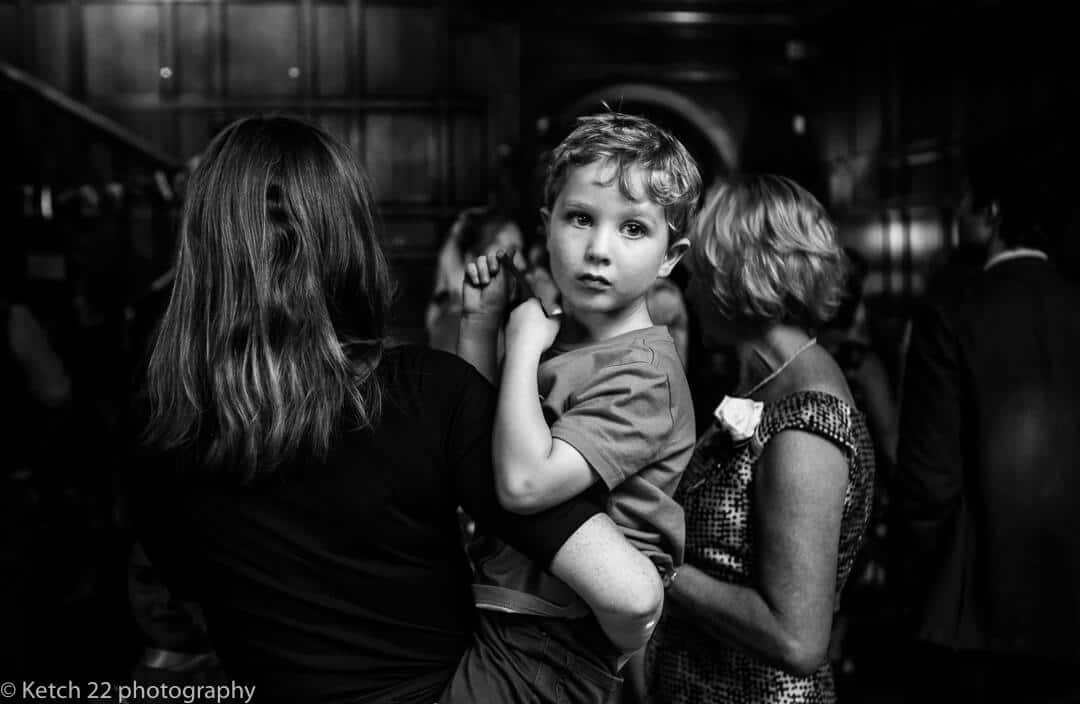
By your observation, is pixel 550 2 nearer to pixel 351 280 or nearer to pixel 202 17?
pixel 202 17

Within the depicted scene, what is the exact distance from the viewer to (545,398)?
54.9 inches

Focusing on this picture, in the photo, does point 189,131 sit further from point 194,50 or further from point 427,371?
point 427,371

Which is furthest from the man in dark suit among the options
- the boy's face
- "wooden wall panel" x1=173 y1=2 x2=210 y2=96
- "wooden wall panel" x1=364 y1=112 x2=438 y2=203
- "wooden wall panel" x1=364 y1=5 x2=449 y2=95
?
"wooden wall panel" x1=173 y1=2 x2=210 y2=96

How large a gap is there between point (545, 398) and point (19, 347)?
279 centimetres

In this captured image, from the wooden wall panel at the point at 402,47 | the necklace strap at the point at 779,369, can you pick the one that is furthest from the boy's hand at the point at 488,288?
the wooden wall panel at the point at 402,47

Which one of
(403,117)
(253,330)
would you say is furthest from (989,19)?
(253,330)

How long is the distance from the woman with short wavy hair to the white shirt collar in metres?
1.08

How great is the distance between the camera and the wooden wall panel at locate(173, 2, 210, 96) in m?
7.09

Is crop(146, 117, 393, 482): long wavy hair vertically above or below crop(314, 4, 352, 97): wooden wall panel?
below

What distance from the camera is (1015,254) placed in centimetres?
263

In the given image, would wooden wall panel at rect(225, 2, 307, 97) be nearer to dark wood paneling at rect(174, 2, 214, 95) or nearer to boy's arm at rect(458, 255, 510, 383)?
dark wood paneling at rect(174, 2, 214, 95)

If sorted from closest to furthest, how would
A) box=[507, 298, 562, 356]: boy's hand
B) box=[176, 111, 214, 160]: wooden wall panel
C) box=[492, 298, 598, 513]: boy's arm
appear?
box=[492, 298, 598, 513]: boy's arm < box=[507, 298, 562, 356]: boy's hand < box=[176, 111, 214, 160]: wooden wall panel

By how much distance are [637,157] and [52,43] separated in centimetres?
692

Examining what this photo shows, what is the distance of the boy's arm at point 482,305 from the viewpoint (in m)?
1.45
